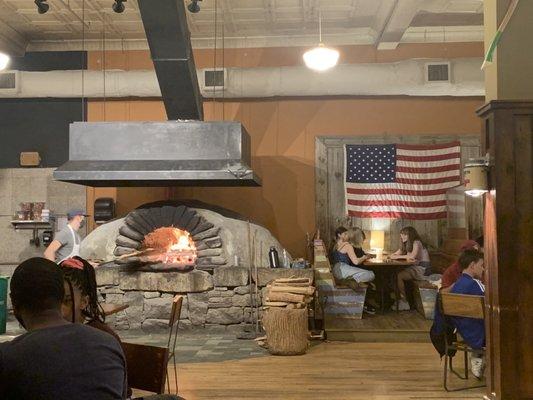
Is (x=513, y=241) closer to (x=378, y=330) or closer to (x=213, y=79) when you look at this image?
(x=378, y=330)

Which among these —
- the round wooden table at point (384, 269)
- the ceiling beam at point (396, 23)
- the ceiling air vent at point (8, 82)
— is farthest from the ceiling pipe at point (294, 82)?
the round wooden table at point (384, 269)

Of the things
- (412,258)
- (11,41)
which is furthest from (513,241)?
(11,41)

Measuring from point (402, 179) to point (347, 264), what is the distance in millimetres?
1821

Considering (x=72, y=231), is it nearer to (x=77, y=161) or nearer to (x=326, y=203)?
(x=77, y=161)

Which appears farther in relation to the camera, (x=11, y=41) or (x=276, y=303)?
(x=11, y=41)

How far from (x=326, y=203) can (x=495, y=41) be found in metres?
5.86

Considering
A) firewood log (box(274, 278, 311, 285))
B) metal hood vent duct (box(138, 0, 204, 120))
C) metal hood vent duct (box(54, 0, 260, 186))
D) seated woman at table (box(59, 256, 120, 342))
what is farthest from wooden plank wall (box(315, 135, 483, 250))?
seated woman at table (box(59, 256, 120, 342))

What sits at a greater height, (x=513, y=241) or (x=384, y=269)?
(x=513, y=241)

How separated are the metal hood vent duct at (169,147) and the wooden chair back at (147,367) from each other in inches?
173

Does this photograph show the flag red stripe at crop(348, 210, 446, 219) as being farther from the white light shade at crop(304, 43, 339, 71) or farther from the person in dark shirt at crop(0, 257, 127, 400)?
the person in dark shirt at crop(0, 257, 127, 400)

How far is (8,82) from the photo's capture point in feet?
33.3

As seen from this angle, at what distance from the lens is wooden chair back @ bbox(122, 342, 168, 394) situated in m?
3.43

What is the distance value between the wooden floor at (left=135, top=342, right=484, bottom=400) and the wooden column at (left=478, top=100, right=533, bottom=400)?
30.6 inches

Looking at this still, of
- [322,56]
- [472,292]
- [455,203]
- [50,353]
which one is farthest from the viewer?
[455,203]
